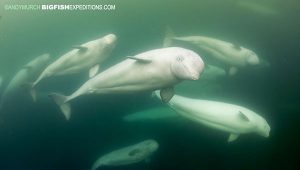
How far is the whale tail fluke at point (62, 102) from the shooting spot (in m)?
4.69

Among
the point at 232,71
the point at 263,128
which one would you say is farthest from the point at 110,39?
the point at 263,128

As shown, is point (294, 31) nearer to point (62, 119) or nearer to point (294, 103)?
point (294, 103)

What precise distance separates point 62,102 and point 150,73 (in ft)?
3.81

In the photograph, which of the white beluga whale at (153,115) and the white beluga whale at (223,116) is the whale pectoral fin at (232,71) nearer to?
the white beluga whale at (223,116)

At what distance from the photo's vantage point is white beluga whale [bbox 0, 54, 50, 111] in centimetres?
468

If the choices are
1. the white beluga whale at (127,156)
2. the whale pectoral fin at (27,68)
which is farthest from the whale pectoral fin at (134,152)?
the whale pectoral fin at (27,68)

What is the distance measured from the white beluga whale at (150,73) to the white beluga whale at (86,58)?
0.15m

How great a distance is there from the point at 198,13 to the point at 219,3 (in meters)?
0.27

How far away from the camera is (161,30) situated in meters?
4.78

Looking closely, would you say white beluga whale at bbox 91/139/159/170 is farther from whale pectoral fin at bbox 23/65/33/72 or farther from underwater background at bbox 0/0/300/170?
whale pectoral fin at bbox 23/65/33/72

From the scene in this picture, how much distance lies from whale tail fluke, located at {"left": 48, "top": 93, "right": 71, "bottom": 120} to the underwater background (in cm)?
6

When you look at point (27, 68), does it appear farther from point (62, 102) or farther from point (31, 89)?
point (62, 102)

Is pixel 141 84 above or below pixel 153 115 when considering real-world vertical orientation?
above

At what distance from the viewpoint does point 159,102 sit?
15.6ft
